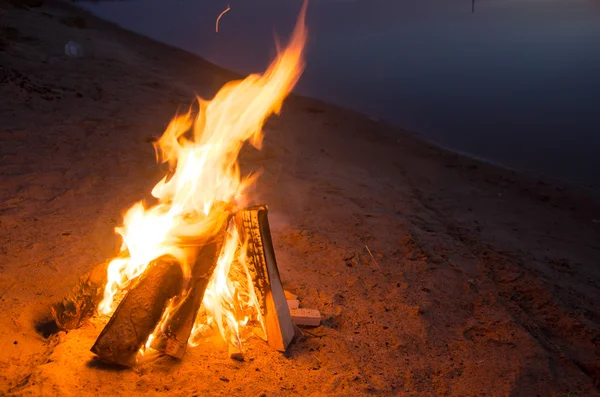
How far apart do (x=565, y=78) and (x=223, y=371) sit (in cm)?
1946

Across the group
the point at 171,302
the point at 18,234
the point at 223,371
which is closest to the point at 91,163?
the point at 18,234

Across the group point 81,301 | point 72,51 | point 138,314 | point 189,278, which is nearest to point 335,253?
point 189,278

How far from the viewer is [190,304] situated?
3.60m

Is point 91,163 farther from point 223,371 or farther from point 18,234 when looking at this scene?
point 223,371

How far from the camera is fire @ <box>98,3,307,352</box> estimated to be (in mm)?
3824

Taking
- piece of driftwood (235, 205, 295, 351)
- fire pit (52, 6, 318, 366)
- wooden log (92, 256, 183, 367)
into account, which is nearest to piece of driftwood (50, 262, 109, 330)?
fire pit (52, 6, 318, 366)

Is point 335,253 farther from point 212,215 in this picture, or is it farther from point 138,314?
point 138,314

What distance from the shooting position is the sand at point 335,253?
3465mm

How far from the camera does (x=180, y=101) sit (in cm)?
1130

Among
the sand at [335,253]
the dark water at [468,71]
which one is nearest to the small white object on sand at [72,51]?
the sand at [335,253]

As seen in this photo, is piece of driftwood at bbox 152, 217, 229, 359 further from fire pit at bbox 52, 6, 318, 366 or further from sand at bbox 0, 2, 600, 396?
sand at bbox 0, 2, 600, 396

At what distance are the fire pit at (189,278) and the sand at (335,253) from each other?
0.60 feet

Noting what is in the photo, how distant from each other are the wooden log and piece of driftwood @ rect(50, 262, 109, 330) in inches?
19.8

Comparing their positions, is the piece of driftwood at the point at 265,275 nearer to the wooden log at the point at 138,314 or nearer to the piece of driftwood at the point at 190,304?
the piece of driftwood at the point at 190,304
